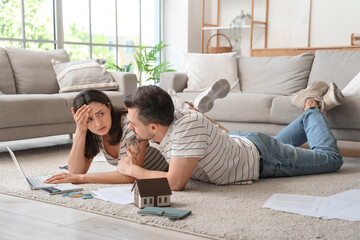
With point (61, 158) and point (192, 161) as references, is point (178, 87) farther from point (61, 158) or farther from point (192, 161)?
point (192, 161)

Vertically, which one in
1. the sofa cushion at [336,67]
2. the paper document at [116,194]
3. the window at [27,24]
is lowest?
the paper document at [116,194]

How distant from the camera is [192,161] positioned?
6.57ft

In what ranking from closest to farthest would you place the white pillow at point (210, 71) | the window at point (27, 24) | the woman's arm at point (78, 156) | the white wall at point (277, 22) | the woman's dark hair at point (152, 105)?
the woman's dark hair at point (152, 105)
the woman's arm at point (78, 156)
the white pillow at point (210, 71)
the window at point (27, 24)
the white wall at point (277, 22)

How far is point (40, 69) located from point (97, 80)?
542 millimetres

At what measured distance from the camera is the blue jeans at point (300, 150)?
2422 millimetres

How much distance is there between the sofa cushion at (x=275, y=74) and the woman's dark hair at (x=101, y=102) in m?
2.40

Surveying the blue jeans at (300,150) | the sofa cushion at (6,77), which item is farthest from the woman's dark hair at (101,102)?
the sofa cushion at (6,77)

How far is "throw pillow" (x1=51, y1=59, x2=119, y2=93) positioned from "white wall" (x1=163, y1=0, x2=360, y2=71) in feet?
8.89

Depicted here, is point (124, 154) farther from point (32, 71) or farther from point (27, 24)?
point (27, 24)

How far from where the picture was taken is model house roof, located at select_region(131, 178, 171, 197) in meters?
1.88

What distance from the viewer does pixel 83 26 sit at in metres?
5.81

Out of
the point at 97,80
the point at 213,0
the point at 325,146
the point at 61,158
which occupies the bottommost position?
the point at 61,158

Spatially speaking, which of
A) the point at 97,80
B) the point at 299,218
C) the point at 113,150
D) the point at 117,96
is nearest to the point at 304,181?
the point at 299,218

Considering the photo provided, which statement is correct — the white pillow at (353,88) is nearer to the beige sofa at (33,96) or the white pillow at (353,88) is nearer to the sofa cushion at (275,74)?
the sofa cushion at (275,74)
